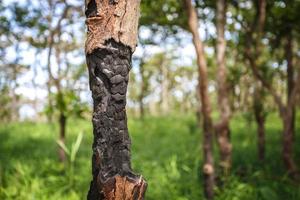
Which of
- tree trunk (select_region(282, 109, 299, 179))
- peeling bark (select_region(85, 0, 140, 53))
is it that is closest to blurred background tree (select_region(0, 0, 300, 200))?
tree trunk (select_region(282, 109, 299, 179))

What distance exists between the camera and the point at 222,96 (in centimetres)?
664

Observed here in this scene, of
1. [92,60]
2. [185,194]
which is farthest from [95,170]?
[185,194]

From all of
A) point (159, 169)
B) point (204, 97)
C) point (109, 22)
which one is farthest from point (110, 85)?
point (159, 169)

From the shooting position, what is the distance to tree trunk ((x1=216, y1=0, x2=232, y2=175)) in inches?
256

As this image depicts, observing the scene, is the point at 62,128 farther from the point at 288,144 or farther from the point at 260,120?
the point at 288,144

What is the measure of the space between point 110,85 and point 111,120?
224 millimetres

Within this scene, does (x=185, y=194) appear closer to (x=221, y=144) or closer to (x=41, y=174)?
(x=221, y=144)

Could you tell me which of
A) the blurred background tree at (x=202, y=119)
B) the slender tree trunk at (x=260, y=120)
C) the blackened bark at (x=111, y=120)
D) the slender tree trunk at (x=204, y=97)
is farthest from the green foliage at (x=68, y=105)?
the blackened bark at (x=111, y=120)

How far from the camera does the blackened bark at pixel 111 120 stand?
268 cm

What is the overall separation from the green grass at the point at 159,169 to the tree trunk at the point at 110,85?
143 inches

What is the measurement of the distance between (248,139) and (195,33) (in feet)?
20.8

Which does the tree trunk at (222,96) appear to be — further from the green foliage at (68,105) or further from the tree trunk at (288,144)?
the green foliage at (68,105)

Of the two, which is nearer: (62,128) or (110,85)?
(110,85)

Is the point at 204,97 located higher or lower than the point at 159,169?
higher
